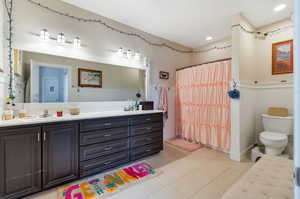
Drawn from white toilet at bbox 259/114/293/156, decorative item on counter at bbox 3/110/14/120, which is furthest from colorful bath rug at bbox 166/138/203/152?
decorative item on counter at bbox 3/110/14/120

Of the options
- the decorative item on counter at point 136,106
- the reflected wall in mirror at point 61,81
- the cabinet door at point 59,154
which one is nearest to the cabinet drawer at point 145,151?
the decorative item on counter at point 136,106

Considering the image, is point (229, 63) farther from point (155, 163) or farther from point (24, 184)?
point (24, 184)

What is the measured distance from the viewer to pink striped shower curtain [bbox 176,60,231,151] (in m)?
2.84

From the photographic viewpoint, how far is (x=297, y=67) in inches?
17.3

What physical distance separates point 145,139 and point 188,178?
95cm

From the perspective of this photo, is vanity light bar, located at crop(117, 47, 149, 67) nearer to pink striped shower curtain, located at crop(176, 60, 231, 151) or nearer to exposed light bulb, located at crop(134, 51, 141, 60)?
exposed light bulb, located at crop(134, 51, 141, 60)

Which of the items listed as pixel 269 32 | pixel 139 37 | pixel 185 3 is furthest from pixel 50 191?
pixel 269 32

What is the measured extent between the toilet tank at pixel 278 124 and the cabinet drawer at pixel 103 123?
273 cm

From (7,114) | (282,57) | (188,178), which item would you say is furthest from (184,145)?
(7,114)

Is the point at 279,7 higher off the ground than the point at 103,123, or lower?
higher

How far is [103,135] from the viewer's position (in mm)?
2072

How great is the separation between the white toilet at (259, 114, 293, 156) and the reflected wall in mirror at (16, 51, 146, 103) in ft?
8.84

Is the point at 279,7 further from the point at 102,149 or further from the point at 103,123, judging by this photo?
the point at 102,149

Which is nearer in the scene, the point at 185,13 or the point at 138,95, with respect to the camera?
the point at 185,13
